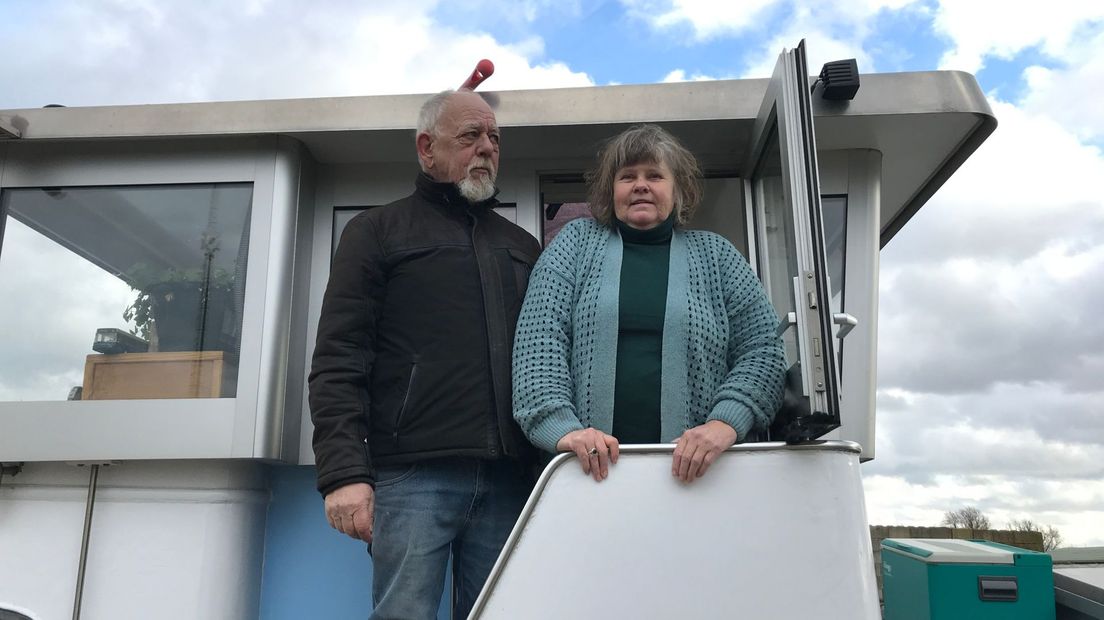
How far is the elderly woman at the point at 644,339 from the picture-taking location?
Result: 1745 millimetres

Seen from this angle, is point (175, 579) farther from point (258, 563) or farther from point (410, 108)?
point (410, 108)

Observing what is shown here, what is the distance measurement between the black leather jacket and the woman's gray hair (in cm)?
28

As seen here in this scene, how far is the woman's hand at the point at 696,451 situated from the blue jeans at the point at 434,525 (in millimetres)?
521

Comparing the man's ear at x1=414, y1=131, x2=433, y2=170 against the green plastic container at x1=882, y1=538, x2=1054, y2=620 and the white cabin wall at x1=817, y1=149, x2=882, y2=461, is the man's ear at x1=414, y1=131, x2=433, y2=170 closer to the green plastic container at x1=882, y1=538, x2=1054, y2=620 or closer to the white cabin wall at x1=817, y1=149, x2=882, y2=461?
the white cabin wall at x1=817, y1=149, x2=882, y2=461

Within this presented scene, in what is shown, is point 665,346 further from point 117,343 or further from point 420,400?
point 117,343

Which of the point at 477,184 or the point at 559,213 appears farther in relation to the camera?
the point at 559,213

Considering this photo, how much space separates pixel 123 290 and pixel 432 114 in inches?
52.0

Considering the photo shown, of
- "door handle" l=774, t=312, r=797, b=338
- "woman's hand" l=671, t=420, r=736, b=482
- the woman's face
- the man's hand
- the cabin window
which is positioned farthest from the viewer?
the cabin window

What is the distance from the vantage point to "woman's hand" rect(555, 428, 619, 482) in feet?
5.35

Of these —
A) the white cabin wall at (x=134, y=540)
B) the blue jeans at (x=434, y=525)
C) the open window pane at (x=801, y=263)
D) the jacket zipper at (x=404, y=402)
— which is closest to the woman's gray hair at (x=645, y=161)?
the open window pane at (x=801, y=263)

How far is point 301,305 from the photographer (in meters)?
2.86

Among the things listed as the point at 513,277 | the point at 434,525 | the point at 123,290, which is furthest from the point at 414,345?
the point at 123,290

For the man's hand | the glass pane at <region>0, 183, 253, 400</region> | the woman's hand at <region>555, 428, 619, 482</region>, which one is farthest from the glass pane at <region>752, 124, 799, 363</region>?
the glass pane at <region>0, 183, 253, 400</region>

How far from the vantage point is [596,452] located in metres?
1.63
